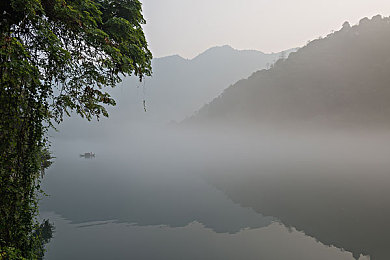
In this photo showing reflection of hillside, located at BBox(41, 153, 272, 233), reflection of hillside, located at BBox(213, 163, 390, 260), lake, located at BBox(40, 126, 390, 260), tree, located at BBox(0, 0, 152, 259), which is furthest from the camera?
reflection of hillside, located at BBox(41, 153, 272, 233)

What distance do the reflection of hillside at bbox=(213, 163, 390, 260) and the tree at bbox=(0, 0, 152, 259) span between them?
1189 inches

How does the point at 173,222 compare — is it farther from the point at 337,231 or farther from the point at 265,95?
the point at 265,95

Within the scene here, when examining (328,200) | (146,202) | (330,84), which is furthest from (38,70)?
(330,84)

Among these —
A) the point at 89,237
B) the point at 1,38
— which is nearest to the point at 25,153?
the point at 1,38

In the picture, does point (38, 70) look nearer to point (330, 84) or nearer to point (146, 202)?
point (146, 202)

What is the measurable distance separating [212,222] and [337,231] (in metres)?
16.7

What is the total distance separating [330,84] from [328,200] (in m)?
137

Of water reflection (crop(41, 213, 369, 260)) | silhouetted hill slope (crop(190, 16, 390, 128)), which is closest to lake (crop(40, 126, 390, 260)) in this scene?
water reflection (crop(41, 213, 369, 260))

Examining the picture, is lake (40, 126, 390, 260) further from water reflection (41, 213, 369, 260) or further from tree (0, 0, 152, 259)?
tree (0, 0, 152, 259)

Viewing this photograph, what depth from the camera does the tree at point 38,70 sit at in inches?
236

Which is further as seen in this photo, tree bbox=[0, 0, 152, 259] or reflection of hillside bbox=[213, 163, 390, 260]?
reflection of hillside bbox=[213, 163, 390, 260]

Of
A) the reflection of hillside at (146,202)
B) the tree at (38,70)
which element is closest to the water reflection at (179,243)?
the reflection of hillside at (146,202)

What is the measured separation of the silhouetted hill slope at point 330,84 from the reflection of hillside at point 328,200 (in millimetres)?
79731

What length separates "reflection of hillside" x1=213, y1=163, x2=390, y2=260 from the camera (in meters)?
28.5
